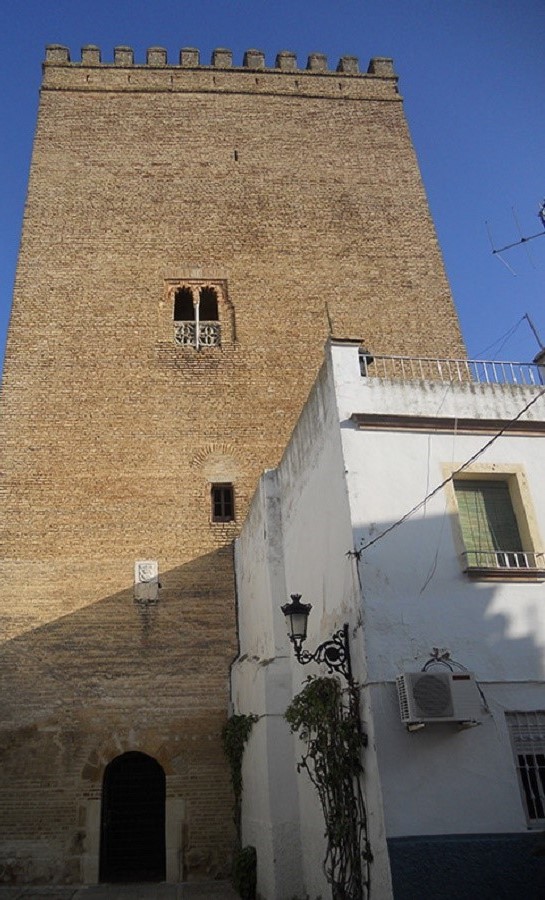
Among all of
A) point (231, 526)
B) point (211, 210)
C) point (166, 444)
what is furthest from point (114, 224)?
point (231, 526)

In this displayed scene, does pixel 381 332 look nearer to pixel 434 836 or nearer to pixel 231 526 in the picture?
pixel 231 526

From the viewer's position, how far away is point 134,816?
10812 mm

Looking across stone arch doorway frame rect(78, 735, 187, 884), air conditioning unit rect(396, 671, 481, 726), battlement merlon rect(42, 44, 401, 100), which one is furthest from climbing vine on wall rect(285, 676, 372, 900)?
battlement merlon rect(42, 44, 401, 100)

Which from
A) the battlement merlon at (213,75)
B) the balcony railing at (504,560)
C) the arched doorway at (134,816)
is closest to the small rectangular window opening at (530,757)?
the balcony railing at (504,560)

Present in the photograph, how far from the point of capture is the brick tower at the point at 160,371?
10.6 metres

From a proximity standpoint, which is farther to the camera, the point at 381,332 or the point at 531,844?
the point at 381,332

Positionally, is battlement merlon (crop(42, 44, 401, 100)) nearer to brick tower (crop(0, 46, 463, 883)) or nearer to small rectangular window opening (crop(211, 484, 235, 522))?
brick tower (crop(0, 46, 463, 883))

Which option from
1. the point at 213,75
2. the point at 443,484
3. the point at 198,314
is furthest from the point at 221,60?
the point at 443,484

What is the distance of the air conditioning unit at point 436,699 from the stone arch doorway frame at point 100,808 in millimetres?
5717

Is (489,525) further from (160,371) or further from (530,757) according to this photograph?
(160,371)

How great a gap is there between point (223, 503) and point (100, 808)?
4.90 meters

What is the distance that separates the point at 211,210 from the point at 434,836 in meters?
12.8

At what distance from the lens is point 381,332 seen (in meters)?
14.2

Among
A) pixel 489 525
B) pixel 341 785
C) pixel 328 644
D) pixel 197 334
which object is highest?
pixel 197 334
